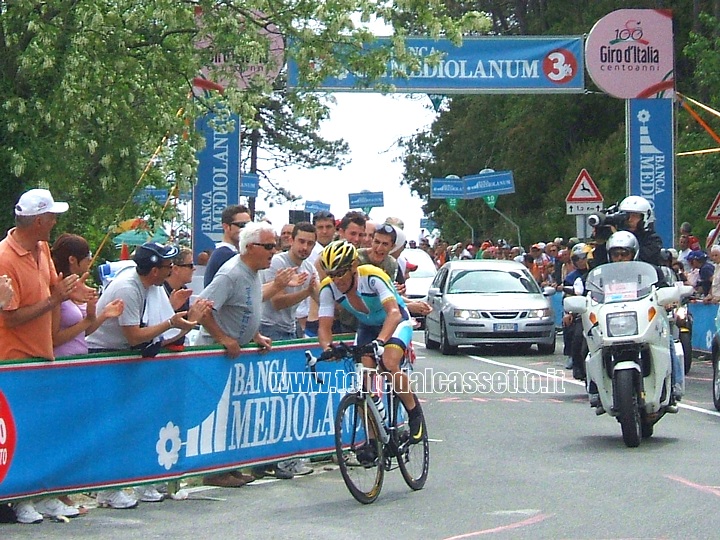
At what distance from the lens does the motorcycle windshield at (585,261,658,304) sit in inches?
497

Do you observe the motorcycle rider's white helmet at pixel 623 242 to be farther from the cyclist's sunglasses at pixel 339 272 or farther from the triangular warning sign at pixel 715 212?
the triangular warning sign at pixel 715 212

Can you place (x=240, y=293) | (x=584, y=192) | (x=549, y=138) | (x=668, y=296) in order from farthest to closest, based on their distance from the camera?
(x=549, y=138)
(x=584, y=192)
(x=668, y=296)
(x=240, y=293)

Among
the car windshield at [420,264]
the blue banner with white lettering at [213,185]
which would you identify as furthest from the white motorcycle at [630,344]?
the car windshield at [420,264]

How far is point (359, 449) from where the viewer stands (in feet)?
31.9

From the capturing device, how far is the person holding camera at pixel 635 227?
13812mm

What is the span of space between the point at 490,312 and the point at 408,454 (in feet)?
46.8

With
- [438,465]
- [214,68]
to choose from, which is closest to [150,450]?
[438,465]

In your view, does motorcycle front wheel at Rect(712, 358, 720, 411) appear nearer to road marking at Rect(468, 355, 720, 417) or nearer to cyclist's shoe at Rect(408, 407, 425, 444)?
road marking at Rect(468, 355, 720, 417)

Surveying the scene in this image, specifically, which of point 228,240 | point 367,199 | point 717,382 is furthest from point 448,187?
point 228,240

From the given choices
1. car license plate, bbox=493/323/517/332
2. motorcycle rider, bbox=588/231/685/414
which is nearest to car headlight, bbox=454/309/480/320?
car license plate, bbox=493/323/517/332

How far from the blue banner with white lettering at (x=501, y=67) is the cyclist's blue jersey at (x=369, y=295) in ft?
50.8

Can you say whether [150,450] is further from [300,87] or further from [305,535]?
[300,87]

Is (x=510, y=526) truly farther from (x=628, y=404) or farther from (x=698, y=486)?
(x=628, y=404)

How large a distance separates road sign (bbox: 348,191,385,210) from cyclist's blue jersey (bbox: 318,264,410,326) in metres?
55.3
